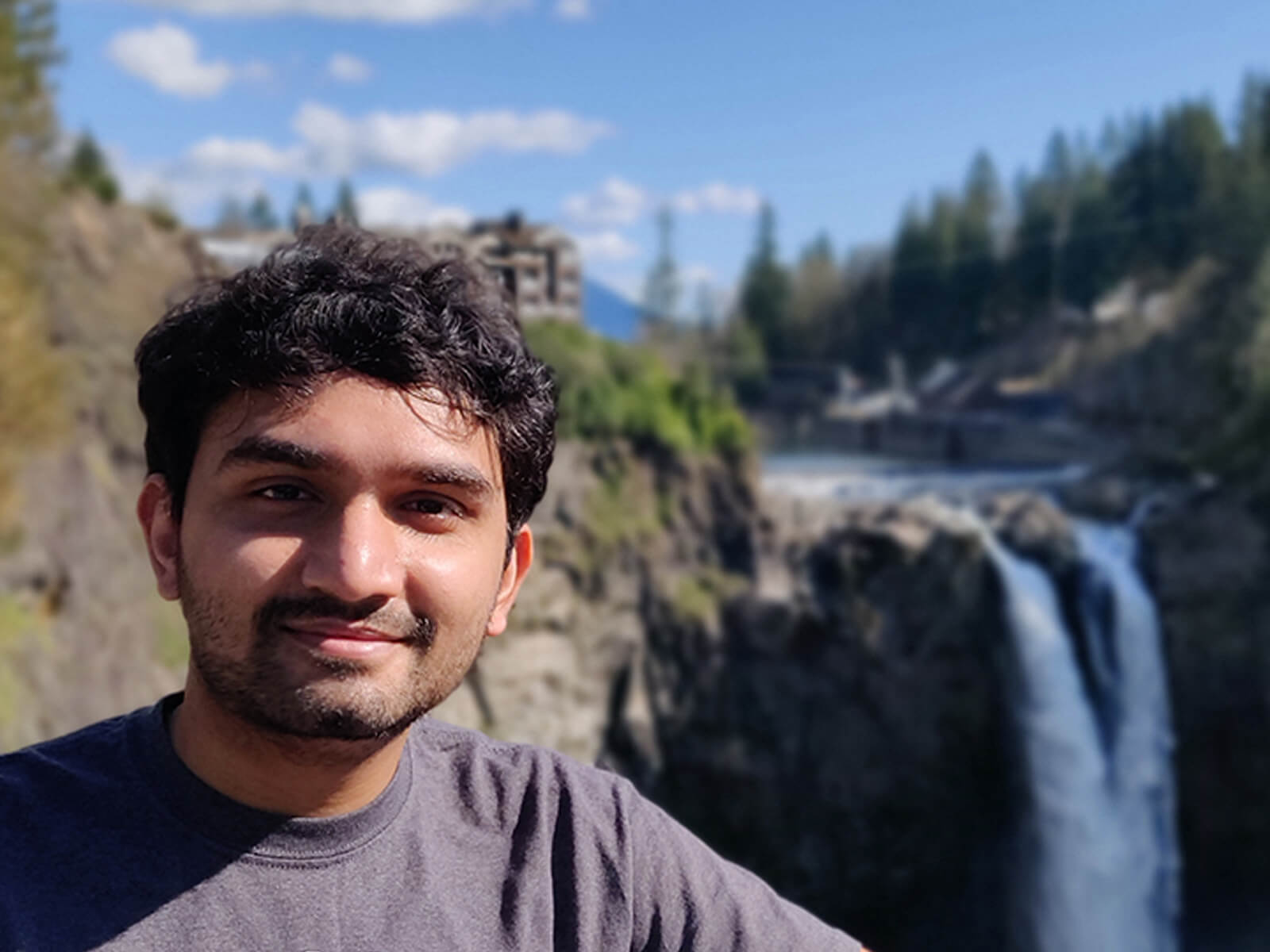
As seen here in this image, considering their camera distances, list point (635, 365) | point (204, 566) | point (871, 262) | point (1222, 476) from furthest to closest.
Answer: point (871, 262) → point (1222, 476) → point (635, 365) → point (204, 566)

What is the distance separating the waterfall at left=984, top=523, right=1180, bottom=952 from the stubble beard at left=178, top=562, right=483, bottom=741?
2072cm

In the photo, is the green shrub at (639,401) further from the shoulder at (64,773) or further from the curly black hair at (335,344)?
the shoulder at (64,773)

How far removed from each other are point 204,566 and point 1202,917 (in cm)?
2395

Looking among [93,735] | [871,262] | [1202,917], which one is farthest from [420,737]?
[871,262]

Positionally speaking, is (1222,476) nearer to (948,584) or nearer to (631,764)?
(948,584)

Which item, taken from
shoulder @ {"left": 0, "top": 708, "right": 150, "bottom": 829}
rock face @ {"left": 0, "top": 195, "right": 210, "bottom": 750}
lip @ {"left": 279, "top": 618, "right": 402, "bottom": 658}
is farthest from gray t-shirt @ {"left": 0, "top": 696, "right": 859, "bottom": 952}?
rock face @ {"left": 0, "top": 195, "right": 210, "bottom": 750}

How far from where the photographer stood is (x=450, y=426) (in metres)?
1.87

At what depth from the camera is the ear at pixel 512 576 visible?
81.8 inches

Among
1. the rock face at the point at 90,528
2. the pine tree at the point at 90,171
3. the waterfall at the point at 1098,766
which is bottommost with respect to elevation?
the waterfall at the point at 1098,766

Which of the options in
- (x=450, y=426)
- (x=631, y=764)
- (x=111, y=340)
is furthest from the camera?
(x=631, y=764)

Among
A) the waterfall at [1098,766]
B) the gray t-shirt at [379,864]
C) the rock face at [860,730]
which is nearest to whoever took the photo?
the gray t-shirt at [379,864]

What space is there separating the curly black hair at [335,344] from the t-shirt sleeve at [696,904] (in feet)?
1.97

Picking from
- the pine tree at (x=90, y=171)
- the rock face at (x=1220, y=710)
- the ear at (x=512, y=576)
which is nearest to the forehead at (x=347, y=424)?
the ear at (x=512, y=576)

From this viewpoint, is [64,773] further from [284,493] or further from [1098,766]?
[1098,766]
